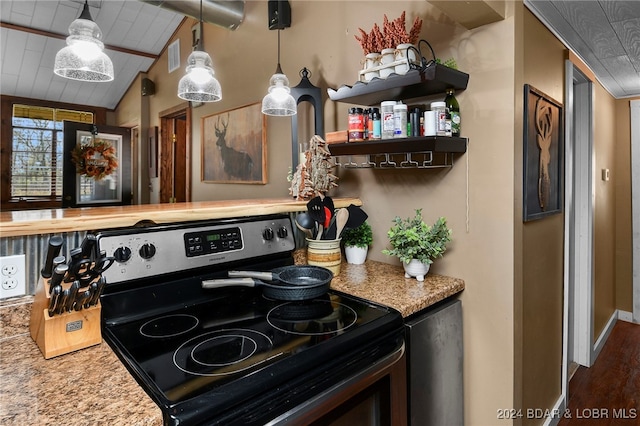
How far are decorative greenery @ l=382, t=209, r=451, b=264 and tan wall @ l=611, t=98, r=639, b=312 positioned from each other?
2613 mm

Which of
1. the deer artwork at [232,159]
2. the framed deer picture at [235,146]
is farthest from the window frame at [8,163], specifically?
the deer artwork at [232,159]

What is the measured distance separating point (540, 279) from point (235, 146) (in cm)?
236

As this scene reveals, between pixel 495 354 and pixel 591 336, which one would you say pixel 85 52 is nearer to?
pixel 495 354

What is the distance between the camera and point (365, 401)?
104 cm

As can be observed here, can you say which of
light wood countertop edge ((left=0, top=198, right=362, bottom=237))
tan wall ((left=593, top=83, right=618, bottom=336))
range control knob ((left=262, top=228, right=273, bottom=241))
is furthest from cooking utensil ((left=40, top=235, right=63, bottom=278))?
tan wall ((left=593, top=83, right=618, bottom=336))

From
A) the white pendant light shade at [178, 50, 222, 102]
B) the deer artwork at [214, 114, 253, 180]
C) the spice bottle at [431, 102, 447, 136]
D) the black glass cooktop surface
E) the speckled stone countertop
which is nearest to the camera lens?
the speckled stone countertop

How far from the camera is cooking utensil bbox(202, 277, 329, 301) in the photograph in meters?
1.28

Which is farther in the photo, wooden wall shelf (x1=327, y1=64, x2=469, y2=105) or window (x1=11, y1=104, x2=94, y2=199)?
window (x1=11, y1=104, x2=94, y2=199)

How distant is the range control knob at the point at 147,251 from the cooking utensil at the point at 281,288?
194mm

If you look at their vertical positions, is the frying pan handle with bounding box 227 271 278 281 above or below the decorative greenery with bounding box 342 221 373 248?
below

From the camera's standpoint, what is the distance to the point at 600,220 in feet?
9.46

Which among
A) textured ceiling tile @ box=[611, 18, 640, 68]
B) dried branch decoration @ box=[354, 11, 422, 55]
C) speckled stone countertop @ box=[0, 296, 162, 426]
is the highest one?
textured ceiling tile @ box=[611, 18, 640, 68]

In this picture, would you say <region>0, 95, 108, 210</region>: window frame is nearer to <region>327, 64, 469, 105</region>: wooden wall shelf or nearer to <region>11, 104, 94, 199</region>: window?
<region>11, 104, 94, 199</region>: window

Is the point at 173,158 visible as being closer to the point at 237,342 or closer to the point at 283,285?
the point at 283,285
